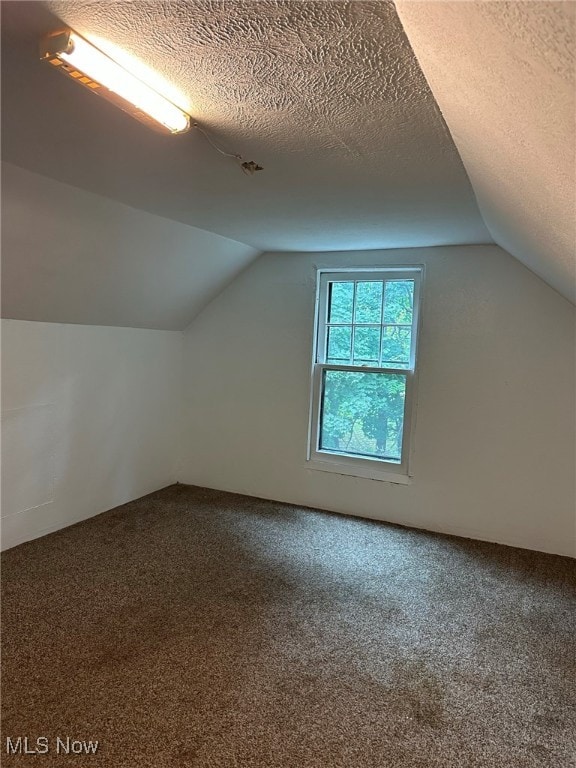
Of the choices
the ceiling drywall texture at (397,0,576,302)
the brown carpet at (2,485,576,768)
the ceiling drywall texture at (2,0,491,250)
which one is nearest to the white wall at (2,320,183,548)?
the brown carpet at (2,485,576,768)

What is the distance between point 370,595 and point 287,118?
2.37 m

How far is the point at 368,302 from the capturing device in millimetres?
3850

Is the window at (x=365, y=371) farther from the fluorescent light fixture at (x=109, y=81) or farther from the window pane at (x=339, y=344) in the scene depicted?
the fluorescent light fixture at (x=109, y=81)

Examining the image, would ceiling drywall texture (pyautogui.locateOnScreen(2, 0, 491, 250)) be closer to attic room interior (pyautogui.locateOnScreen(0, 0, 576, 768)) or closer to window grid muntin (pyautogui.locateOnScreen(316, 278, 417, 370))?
attic room interior (pyautogui.locateOnScreen(0, 0, 576, 768))

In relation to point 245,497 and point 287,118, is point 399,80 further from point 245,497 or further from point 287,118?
point 245,497

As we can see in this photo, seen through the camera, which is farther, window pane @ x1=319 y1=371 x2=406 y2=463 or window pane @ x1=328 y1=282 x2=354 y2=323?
window pane @ x1=328 y1=282 x2=354 y2=323

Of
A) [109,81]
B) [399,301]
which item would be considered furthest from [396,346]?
[109,81]

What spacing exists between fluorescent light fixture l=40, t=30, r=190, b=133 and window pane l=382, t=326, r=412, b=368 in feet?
8.16

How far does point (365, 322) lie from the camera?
3865 millimetres

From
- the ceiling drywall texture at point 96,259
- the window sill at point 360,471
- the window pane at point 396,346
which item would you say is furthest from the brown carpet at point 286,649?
the ceiling drywall texture at point 96,259

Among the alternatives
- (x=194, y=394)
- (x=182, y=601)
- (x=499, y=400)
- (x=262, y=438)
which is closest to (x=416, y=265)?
(x=499, y=400)

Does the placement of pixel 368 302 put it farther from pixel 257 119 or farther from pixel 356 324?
pixel 257 119

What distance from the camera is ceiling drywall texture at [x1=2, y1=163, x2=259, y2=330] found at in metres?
2.37

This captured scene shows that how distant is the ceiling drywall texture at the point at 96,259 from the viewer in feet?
7.77
